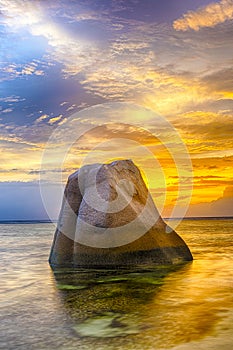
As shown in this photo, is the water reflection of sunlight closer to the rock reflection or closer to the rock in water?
the rock reflection

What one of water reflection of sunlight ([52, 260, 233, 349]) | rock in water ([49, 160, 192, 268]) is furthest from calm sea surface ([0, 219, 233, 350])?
rock in water ([49, 160, 192, 268])

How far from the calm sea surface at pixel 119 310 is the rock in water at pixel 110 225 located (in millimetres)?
715

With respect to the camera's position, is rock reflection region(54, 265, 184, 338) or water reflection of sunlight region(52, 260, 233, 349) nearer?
water reflection of sunlight region(52, 260, 233, 349)

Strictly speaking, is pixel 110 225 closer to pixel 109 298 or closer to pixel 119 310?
pixel 109 298

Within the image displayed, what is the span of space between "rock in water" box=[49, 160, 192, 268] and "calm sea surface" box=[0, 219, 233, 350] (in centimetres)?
72

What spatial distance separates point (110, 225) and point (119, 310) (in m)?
4.77

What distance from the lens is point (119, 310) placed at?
682 centimetres

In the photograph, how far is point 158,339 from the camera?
5.31 metres

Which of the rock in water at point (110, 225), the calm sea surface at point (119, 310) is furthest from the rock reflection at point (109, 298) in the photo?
the rock in water at point (110, 225)

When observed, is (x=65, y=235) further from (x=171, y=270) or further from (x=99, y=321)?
(x=99, y=321)


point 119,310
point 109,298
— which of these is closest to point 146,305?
point 119,310

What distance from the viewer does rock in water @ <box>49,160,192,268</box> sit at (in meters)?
11.5

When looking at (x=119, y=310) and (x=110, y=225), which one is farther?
(x=110, y=225)

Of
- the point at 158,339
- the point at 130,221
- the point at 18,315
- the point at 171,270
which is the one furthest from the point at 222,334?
the point at 130,221
